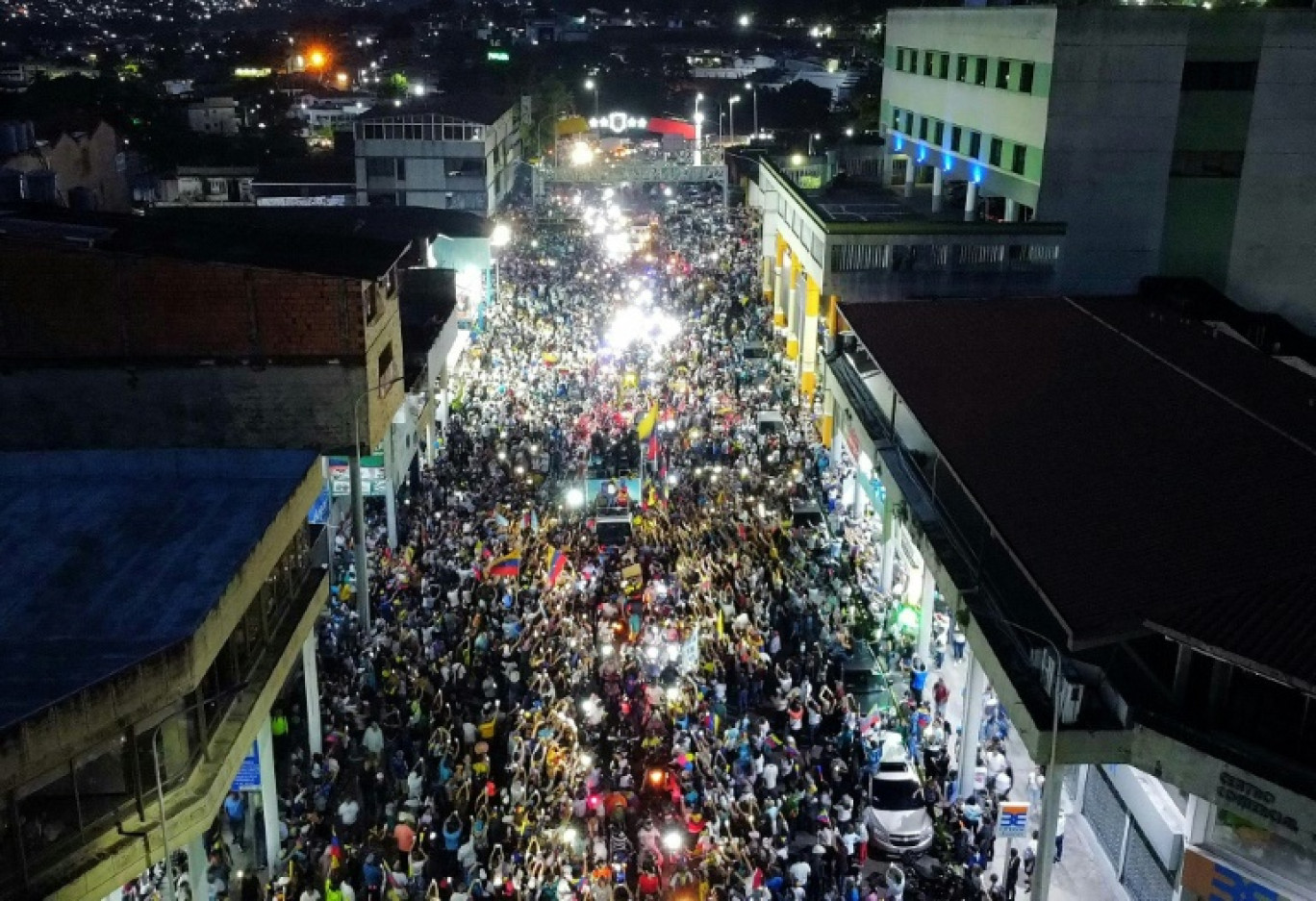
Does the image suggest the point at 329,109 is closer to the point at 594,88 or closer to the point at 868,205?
the point at 594,88

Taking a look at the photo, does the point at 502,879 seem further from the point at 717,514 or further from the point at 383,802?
the point at 717,514

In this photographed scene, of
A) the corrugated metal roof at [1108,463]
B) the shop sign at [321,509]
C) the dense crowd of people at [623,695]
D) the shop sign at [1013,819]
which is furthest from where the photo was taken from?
the shop sign at [321,509]

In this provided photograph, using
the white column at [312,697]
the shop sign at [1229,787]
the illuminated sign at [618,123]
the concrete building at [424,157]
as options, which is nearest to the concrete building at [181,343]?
the white column at [312,697]

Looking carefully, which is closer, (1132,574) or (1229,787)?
(1229,787)

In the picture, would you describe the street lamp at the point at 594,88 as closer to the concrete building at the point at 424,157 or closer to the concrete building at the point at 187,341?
the concrete building at the point at 424,157

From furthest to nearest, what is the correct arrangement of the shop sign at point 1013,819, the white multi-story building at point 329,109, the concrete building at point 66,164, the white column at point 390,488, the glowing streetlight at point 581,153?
1. the white multi-story building at point 329,109
2. the glowing streetlight at point 581,153
3. the concrete building at point 66,164
4. the white column at point 390,488
5. the shop sign at point 1013,819

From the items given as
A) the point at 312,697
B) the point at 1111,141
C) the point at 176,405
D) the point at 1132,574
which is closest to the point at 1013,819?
the point at 1132,574
